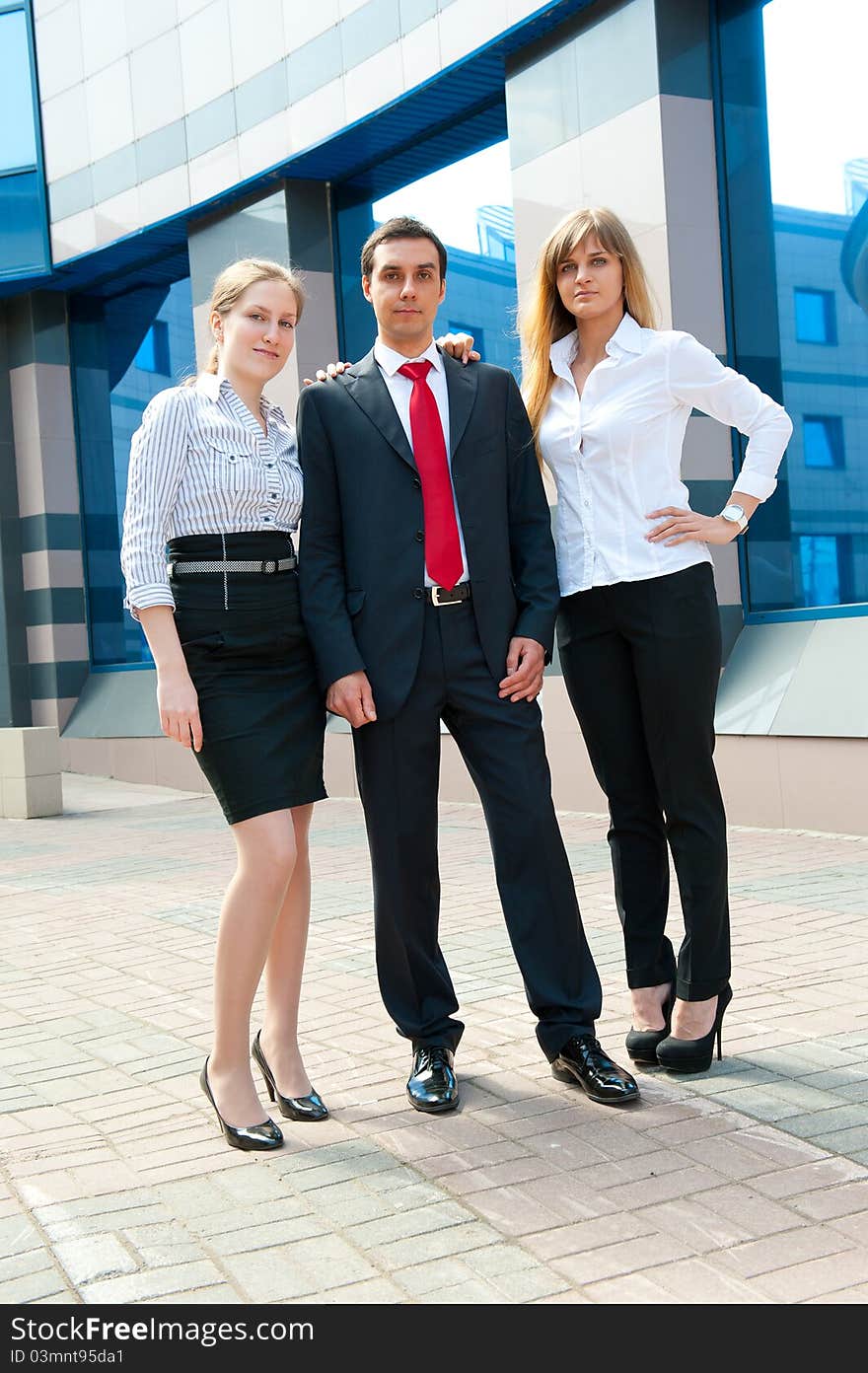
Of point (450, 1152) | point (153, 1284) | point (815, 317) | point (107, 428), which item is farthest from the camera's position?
point (107, 428)

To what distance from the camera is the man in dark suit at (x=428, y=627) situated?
348 cm

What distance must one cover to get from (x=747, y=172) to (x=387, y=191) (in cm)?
408

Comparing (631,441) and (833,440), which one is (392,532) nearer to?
(631,441)

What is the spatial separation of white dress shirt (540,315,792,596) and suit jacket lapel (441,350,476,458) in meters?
0.25

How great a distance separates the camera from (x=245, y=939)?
11.0ft

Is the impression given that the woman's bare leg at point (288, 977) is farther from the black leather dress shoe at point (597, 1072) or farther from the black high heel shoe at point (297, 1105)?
the black leather dress shoe at point (597, 1072)

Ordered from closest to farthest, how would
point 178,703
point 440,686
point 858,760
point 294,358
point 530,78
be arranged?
point 178,703 < point 440,686 < point 858,760 < point 530,78 < point 294,358

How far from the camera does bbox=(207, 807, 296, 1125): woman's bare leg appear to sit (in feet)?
11.0

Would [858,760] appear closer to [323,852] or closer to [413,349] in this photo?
[323,852]

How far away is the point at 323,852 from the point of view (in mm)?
8211

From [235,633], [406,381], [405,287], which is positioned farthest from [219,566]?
[405,287]

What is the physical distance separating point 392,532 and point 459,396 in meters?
0.41

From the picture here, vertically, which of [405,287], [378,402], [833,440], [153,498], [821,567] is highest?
[833,440]

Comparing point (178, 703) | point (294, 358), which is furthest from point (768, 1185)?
point (294, 358)
